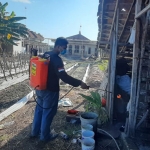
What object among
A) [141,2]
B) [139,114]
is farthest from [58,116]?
[141,2]

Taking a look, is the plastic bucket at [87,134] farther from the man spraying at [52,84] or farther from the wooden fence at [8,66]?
the wooden fence at [8,66]

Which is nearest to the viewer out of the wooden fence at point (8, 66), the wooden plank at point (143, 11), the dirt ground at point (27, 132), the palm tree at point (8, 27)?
the wooden plank at point (143, 11)

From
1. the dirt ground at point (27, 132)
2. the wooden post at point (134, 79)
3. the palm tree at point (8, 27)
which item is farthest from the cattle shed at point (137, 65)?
the palm tree at point (8, 27)

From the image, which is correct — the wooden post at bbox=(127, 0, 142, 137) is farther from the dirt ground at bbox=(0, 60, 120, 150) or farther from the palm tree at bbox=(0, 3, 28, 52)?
the palm tree at bbox=(0, 3, 28, 52)

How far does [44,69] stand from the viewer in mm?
3219

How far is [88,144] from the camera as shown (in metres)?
3.10

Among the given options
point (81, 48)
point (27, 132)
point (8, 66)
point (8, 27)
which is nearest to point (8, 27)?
point (8, 27)

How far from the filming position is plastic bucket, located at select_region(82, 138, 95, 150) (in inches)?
118

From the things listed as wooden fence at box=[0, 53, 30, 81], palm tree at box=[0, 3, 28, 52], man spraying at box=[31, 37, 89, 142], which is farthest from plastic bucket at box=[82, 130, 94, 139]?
palm tree at box=[0, 3, 28, 52]

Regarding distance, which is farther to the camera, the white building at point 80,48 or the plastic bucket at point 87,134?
the white building at point 80,48

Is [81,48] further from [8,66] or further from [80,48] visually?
[8,66]

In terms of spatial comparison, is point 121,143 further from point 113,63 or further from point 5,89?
point 5,89

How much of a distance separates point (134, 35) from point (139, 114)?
5.62 feet

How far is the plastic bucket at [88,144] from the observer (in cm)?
299
